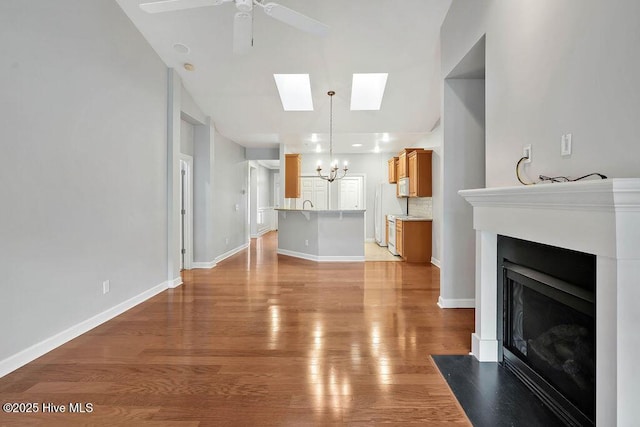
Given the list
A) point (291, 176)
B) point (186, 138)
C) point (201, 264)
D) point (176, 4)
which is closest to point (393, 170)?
point (291, 176)

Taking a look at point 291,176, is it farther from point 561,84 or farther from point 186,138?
point 561,84

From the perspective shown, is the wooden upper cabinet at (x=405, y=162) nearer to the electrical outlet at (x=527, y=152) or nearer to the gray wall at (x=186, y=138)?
the gray wall at (x=186, y=138)

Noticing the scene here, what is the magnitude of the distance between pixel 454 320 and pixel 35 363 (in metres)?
3.57

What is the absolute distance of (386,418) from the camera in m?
1.80

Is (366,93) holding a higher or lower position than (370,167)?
higher

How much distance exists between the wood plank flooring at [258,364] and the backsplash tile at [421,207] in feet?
9.38

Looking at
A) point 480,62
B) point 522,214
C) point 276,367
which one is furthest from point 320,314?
point 480,62

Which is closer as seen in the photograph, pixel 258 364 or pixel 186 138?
pixel 258 364

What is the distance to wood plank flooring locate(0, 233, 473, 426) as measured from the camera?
1.85 metres

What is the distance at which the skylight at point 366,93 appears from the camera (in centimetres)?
580

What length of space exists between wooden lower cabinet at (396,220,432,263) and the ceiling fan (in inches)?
174

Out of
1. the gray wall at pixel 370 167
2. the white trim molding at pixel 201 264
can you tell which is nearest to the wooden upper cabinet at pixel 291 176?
the gray wall at pixel 370 167

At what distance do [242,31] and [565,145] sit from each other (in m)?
2.44

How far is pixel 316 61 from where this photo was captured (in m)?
4.59
